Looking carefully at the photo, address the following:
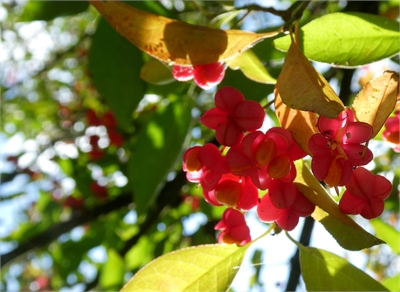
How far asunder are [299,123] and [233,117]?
0.31ft

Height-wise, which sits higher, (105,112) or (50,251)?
(105,112)

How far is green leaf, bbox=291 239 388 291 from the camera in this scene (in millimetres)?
761

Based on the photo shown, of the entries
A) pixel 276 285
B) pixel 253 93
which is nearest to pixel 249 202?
pixel 253 93

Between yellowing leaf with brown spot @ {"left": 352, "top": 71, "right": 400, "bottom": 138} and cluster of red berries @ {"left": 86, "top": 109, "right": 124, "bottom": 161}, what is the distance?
155cm

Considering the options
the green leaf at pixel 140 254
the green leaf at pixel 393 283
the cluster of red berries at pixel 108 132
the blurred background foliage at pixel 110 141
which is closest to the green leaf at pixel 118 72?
the blurred background foliage at pixel 110 141

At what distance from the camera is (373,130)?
23.0 inches

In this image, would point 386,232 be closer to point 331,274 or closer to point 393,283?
point 393,283

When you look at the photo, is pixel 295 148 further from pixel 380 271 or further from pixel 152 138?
pixel 380 271

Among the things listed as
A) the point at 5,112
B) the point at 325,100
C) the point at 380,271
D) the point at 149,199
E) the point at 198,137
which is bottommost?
the point at 380,271

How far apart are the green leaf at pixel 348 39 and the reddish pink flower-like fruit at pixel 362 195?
24 cm

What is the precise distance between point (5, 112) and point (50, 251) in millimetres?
1243

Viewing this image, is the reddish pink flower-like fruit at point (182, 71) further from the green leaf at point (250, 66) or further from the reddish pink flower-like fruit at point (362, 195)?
the reddish pink flower-like fruit at point (362, 195)

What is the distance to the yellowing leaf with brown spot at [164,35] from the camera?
673 millimetres

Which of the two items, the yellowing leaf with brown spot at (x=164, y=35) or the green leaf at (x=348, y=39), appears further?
the green leaf at (x=348, y=39)
